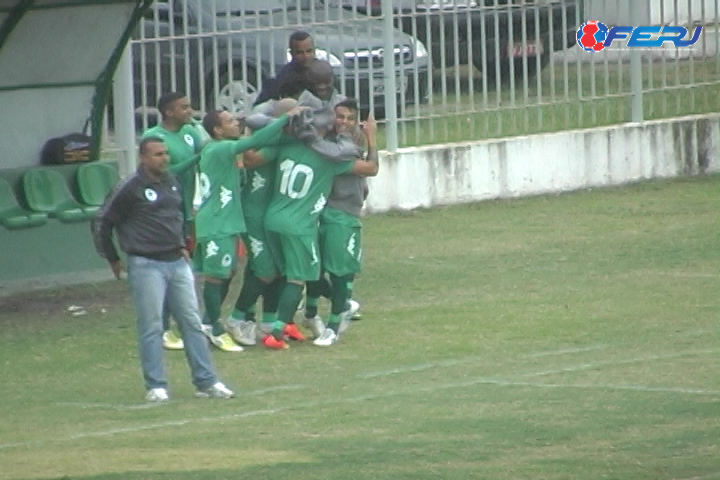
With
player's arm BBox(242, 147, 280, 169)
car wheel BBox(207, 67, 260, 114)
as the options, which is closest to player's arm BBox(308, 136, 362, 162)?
player's arm BBox(242, 147, 280, 169)

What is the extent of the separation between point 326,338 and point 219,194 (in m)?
1.20

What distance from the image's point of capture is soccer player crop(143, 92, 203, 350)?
40.4 feet

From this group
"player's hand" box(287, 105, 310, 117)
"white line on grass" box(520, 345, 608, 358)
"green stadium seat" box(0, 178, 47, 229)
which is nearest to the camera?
"white line on grass" box(520, 345, 608, 358)

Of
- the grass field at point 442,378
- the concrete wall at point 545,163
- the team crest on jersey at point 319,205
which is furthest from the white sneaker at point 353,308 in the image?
the concrete wall at point 545,163

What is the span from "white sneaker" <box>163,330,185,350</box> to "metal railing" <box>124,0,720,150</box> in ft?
14.7

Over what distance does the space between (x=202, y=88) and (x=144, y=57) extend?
2.32 feet

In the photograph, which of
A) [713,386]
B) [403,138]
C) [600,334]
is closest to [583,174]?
[403,138]

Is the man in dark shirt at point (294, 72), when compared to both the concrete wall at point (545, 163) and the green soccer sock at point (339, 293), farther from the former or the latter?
the concrete wall at point (545, 163)

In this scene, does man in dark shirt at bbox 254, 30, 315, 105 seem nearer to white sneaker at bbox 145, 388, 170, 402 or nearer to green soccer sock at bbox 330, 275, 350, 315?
green soccer sock at bbox 330, 275, 350, 315

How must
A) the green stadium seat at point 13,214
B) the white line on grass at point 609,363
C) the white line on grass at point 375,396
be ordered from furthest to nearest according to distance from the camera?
the green stadium seat at point 13,214 < the white line on grass at point 609,363 < the white line on grass at point 375,396

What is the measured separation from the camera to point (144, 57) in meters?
17.2

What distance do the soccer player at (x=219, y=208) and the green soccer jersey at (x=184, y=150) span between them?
0.42 ft

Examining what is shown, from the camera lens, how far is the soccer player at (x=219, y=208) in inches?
484

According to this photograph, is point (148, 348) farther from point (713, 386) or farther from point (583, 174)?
point (583, 174)
